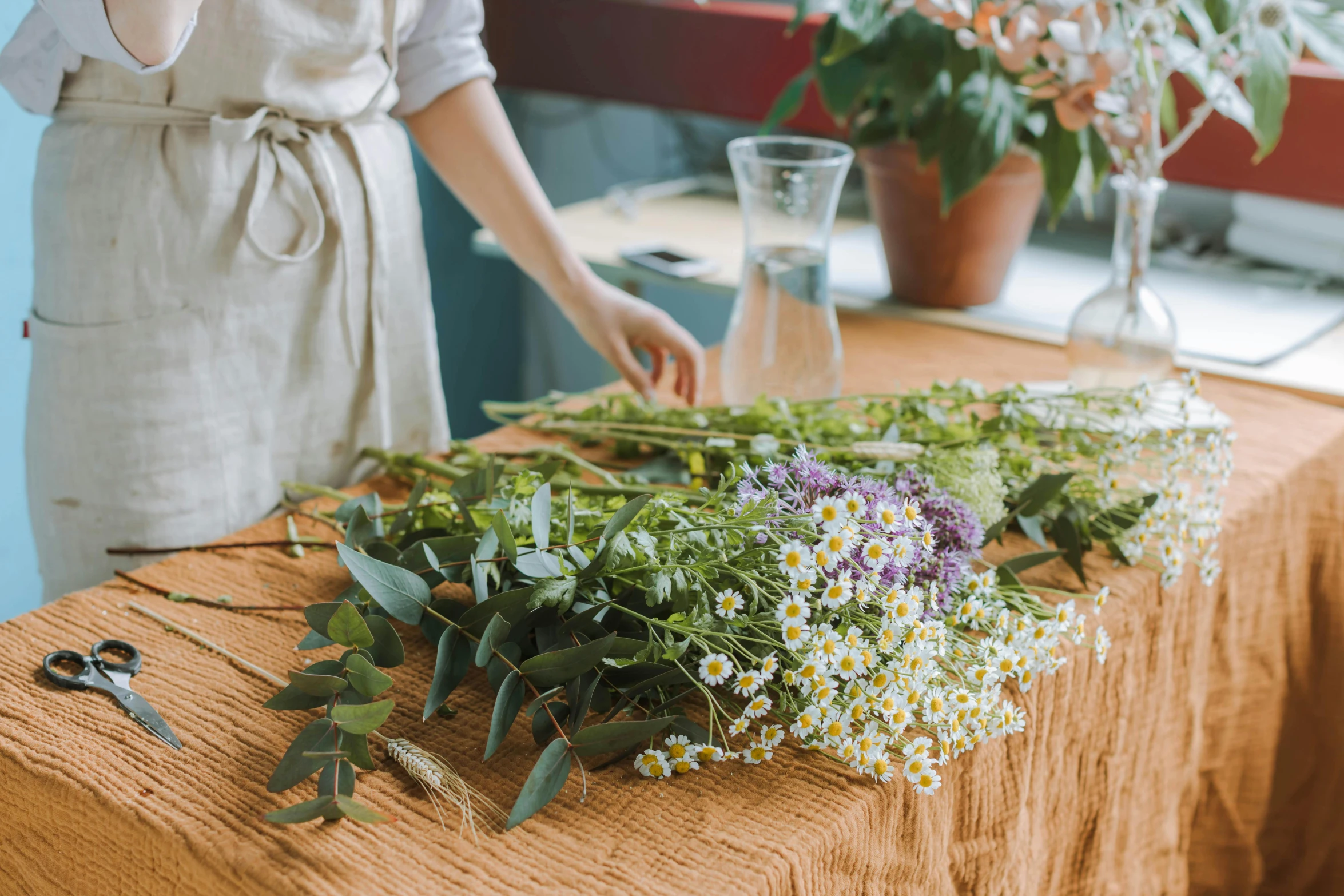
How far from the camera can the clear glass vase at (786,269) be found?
962 millimetres

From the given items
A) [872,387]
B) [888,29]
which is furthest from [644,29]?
[872,387]

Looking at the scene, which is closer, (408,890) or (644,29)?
(408,890)

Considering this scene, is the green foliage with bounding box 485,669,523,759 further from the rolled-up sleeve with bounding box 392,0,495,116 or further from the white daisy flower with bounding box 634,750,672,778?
the rolled-up sleeve with bounding box 392,0,495,116

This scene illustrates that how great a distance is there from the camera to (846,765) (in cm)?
60

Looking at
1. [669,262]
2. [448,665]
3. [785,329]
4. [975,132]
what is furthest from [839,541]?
[669,262]

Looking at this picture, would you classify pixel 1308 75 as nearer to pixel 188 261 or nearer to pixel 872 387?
pixel 872 387

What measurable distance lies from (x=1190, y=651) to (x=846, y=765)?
425 millimetres

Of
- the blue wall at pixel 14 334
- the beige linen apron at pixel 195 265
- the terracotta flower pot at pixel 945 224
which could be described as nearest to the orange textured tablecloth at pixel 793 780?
the beige linen apron at pixel 195 265

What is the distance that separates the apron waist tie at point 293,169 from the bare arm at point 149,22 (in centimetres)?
17

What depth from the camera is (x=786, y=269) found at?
0.98 meters

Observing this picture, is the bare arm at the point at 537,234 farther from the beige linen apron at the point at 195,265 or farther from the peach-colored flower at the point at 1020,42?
the peach-colored flower at the point at 1020,42

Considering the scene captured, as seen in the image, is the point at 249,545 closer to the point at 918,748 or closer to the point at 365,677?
the point at 365,677

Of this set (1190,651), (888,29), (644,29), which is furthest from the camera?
(644,29)

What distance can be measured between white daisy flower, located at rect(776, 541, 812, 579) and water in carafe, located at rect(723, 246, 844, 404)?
1.50 feet
